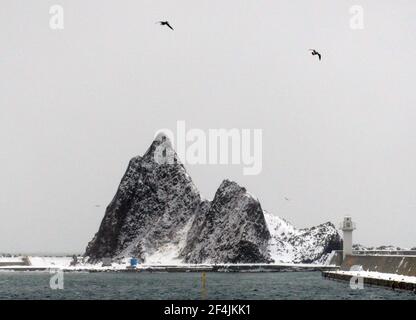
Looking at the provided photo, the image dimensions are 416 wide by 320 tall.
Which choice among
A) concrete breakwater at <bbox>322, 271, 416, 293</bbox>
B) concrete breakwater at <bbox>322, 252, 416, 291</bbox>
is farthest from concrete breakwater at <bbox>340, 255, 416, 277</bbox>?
concrete breakwater at <bbox>322, 271, 416, 293</bbox>

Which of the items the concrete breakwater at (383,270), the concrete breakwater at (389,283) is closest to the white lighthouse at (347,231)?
the concrete breakwater at (383,270)

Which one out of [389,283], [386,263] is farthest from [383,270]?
[389,283]

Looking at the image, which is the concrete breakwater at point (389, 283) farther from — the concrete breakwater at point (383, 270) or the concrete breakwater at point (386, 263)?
the concrete breakwater at point (386, 263)

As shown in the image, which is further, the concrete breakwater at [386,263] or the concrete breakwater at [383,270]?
the concrete breakwater at [386,263]

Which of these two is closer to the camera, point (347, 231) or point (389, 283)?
point (389, 283)

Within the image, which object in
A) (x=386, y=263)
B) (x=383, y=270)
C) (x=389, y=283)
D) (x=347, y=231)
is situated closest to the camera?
(x=389, y=283)

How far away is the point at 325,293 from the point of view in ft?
295

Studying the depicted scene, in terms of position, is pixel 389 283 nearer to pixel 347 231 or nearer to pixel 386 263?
pixel 386 263

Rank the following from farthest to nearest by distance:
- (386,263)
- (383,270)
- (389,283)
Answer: (383,270) → (386,263) → (389,283)

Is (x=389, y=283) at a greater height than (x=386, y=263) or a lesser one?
greater
